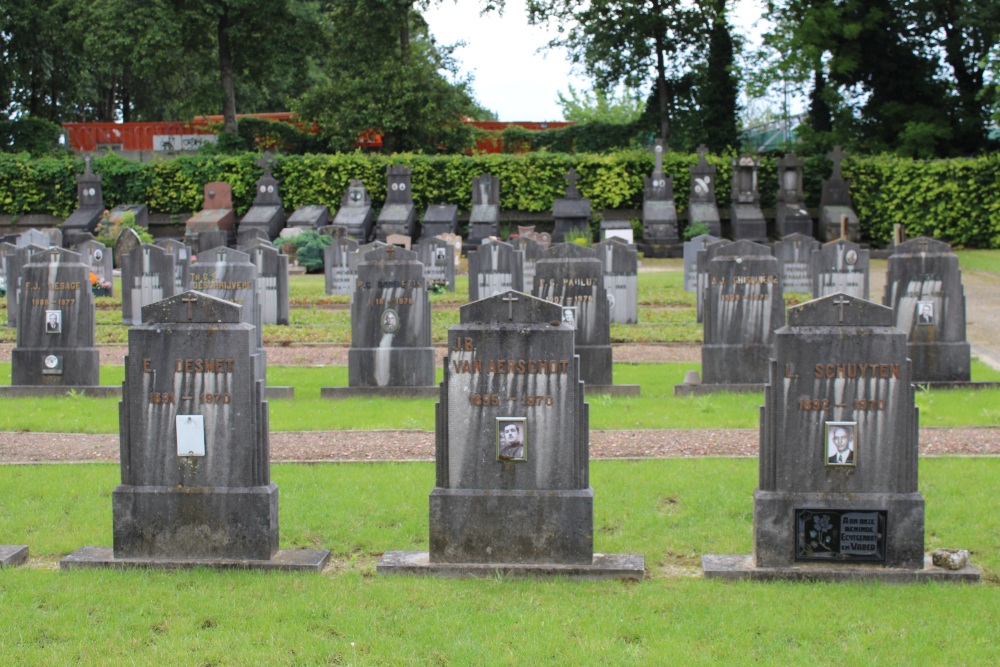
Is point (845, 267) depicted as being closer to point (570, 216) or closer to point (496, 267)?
point (496, 267)

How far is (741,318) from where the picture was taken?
13.7 m

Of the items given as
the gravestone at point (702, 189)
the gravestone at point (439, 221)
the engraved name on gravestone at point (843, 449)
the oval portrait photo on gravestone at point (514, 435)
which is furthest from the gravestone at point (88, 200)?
the engraved name on gravestone at point (843, 449)

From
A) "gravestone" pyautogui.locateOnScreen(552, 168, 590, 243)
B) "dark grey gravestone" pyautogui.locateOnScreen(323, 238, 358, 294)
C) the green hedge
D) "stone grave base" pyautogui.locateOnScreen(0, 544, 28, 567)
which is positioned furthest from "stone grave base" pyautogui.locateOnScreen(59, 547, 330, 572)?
the green hedge

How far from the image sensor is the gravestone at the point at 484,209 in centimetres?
3438

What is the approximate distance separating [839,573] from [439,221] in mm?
29059

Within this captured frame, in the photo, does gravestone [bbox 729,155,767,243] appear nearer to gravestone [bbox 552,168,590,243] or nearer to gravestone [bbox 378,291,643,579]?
gravestone [bbox 552,168,590,243]

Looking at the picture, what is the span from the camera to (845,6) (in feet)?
134

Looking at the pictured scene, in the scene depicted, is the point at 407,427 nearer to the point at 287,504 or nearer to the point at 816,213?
the point at 287,504

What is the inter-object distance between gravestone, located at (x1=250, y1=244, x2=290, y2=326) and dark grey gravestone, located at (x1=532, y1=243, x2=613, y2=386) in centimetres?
688

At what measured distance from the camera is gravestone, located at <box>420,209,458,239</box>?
34.7 meters

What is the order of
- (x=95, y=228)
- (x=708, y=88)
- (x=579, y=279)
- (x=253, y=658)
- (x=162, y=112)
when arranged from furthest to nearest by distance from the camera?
(x=162, y=112) → (x=708, y=88) → (x=95, y=228) → (x=579, y=279) → (x=253, y=658)

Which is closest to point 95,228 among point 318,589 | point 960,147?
point 960,147

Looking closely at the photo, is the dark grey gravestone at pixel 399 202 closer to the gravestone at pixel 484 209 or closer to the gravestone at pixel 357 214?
the gravestone at pixel 357 214

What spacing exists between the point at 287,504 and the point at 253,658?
9.02 feet
